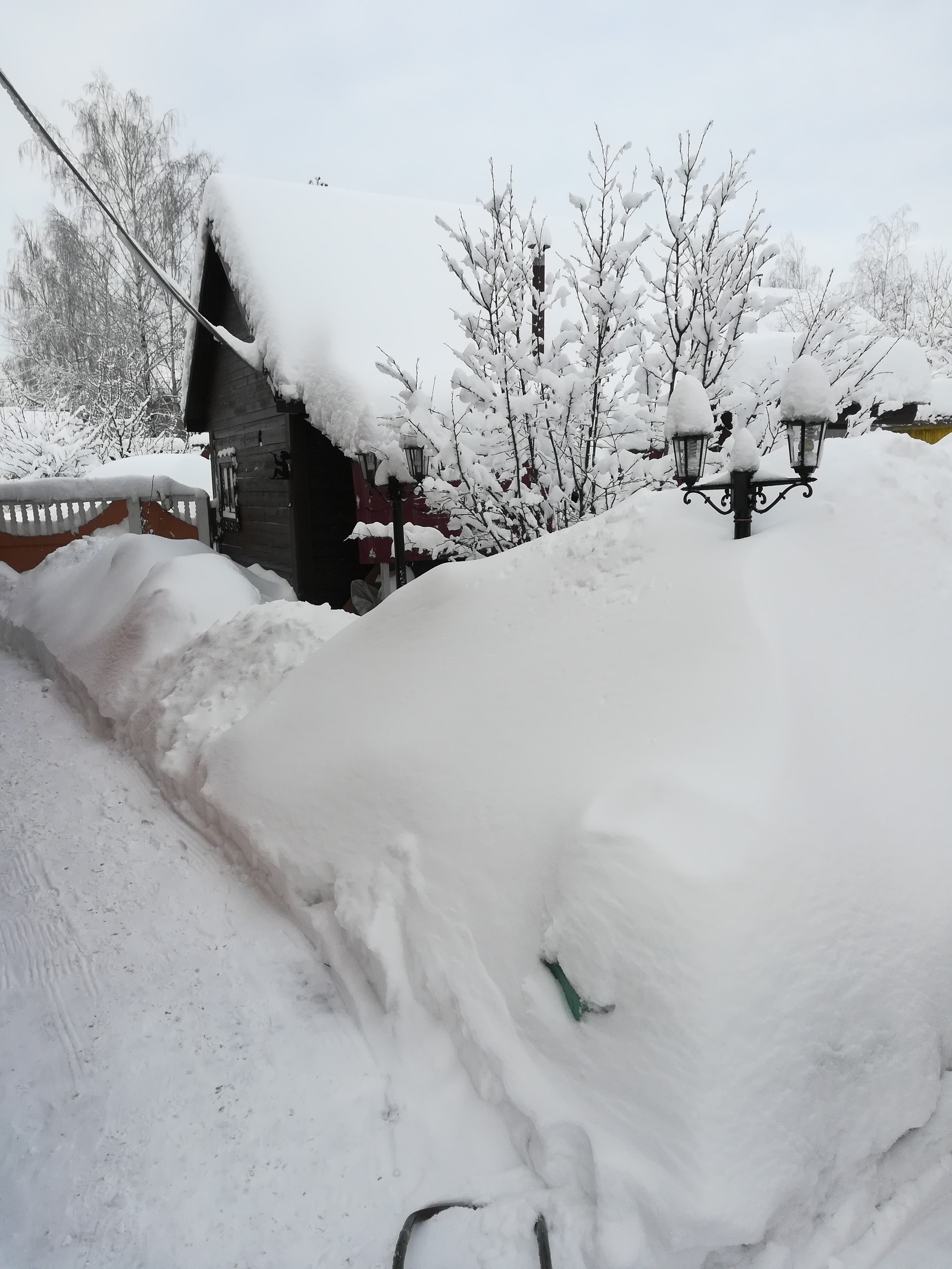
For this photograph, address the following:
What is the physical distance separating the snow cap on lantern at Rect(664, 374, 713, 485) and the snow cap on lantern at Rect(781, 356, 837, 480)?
399 millimetres

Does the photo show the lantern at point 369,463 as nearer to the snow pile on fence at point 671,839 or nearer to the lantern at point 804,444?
the snow pile on fence at point 671,839

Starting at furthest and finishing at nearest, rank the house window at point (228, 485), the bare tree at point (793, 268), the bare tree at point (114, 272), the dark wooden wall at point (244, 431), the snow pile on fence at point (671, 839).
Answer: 1. the bare tree at point (793, 268)
2. the bare tree at point (114, 272)
3. the house window at point (228, 485)
4. the dark wooden wall at point (244, 431)
5. the snow pile on fence at point (671, 839)

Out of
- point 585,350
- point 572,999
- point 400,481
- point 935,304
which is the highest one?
point 935,304

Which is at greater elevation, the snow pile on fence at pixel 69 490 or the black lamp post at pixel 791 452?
the black lamp post at pixel 791 452

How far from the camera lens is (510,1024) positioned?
7.48ft

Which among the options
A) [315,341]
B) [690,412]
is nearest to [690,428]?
[690,412]

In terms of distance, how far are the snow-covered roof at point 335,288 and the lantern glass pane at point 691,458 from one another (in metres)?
3.60

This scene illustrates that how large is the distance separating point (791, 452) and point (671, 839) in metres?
1.92

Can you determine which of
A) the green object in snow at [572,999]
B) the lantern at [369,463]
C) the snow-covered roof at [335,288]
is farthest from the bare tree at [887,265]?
the green object in snow at [572,999]

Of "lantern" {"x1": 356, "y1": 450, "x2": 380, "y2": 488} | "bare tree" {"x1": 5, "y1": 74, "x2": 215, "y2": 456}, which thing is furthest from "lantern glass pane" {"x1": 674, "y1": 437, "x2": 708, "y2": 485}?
"bare tree" {"x1": 5, "y1": 74, "x2": 215, "y2": 456}

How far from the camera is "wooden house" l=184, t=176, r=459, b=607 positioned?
7.68 metres

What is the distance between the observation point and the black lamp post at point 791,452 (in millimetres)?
3260

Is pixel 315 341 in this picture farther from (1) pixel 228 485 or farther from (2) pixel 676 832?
(2) pixel 676 832

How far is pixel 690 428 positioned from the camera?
374 cm
